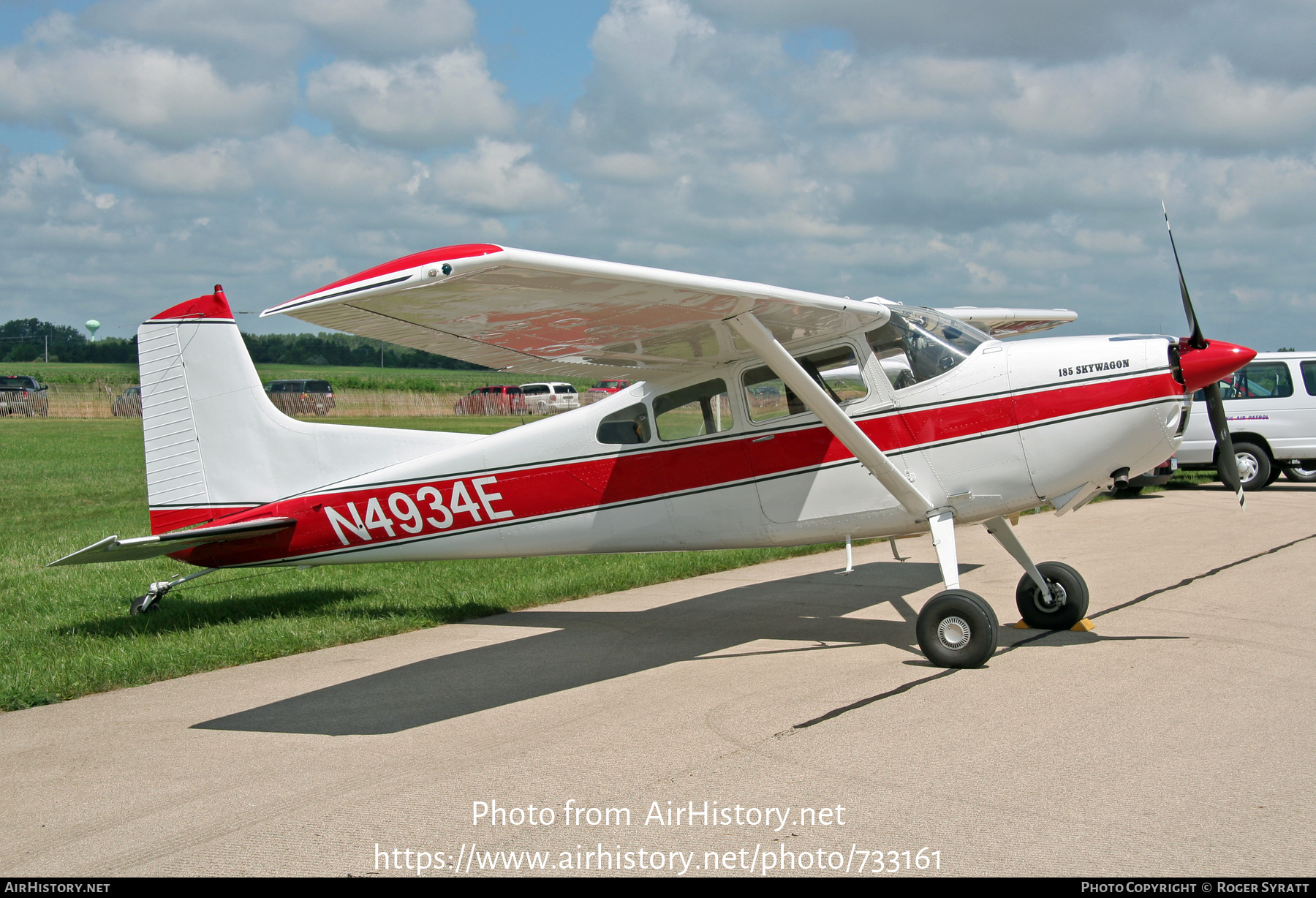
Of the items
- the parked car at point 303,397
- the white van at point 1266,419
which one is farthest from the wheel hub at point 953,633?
the parked car at point 303,397

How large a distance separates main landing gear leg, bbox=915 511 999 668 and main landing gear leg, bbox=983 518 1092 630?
1.07 meters

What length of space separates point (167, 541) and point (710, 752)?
4605 millimetres

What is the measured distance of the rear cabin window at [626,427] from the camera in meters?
7.54

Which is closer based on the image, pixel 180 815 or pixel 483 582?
pixel 180 815

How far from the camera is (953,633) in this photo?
247 inches

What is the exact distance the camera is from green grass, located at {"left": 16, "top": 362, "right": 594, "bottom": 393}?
58750 mm

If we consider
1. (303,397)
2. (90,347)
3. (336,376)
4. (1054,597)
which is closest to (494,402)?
(303,397)

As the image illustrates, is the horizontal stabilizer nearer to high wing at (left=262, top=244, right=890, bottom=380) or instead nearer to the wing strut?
high wing at (left=262, top=244, right=890, bottom=380)

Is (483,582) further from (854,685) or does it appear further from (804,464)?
(854,685)

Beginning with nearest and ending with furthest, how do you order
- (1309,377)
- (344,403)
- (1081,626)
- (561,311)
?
(561,311) < (1081,626) < (1309,377) < (344,403)

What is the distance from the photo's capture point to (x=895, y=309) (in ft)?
23.0

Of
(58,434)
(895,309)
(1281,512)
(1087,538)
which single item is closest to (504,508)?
(895,309)

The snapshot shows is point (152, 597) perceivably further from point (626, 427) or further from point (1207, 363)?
point (1207, 363)

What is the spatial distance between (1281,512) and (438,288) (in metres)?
13.9
